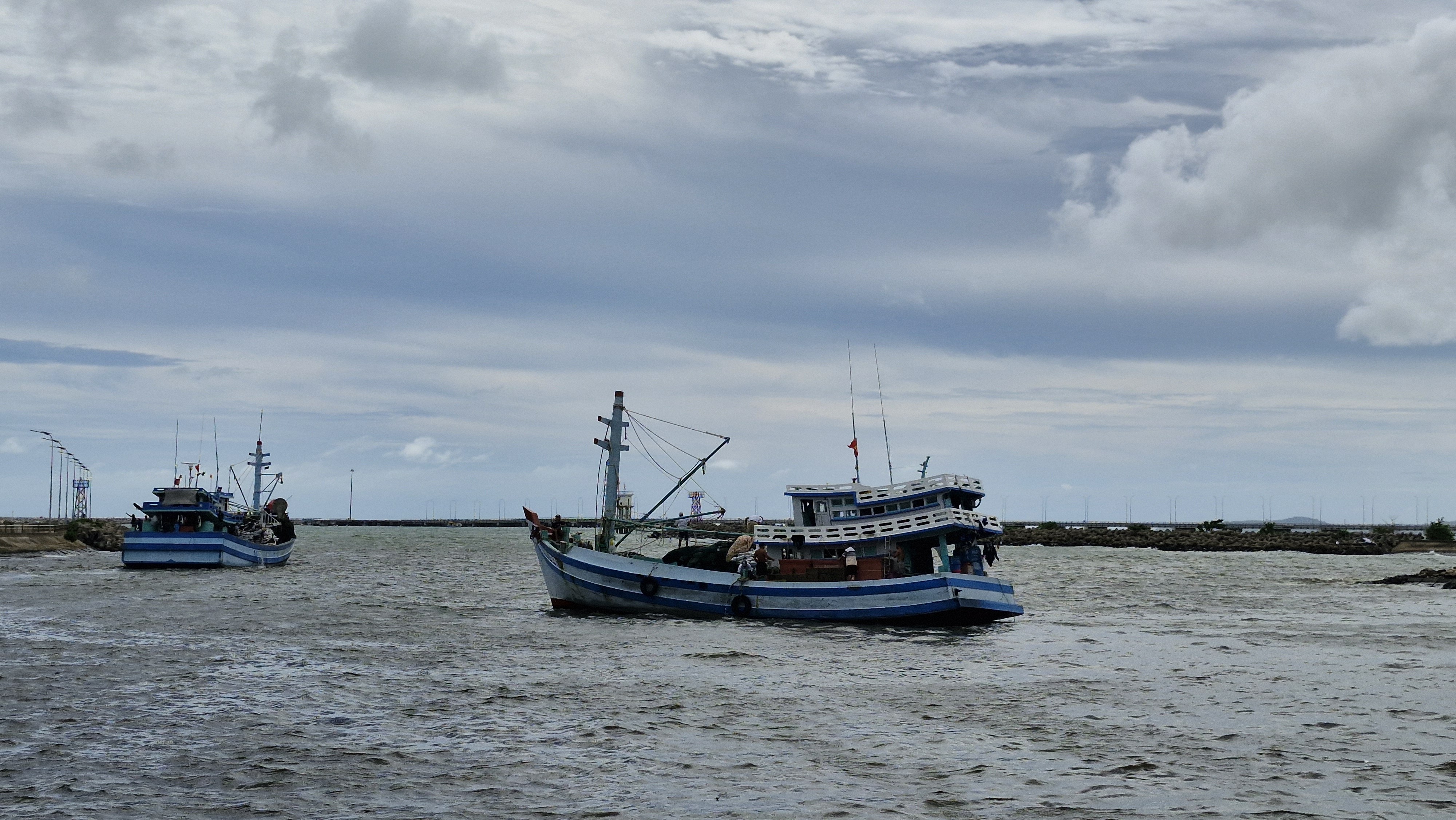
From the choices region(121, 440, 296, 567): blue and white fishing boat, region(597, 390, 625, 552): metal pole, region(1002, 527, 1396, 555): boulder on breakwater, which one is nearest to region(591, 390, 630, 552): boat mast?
region(597, 390, 625, 552): metal pole

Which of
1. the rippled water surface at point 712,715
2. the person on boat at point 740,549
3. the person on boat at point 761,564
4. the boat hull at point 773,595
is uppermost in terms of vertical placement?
the person on boat at point 740,549

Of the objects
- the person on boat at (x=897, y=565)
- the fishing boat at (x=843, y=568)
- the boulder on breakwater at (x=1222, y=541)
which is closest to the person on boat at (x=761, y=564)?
the fishing boat at (x=843, y=568)

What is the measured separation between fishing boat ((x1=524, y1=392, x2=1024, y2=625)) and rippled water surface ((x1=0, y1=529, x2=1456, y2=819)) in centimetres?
106

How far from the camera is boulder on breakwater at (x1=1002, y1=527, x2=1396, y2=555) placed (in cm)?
13462

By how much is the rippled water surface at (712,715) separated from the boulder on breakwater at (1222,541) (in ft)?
305

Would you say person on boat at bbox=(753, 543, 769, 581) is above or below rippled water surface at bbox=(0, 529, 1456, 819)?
above

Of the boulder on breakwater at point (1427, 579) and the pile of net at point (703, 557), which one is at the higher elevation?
the pile of net at point (703, 557)

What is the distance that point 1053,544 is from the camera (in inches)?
6973

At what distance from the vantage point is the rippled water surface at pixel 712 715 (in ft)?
59.1

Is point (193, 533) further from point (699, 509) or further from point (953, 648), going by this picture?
point (953, 648)

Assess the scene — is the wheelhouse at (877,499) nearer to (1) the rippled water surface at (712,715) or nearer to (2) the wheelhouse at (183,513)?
(1) the rippled water surface at (712,715)

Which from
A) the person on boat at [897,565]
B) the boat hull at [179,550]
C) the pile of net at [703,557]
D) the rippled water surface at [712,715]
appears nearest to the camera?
the rippled water surface at [712,715]

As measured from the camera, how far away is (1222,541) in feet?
508

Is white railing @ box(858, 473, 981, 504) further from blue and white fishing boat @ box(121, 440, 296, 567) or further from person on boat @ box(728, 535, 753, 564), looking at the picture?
blue and white fishing boat @ box(121, 440, 296, 567)
